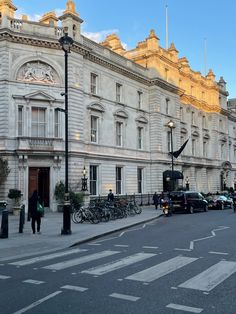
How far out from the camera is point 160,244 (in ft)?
42.5

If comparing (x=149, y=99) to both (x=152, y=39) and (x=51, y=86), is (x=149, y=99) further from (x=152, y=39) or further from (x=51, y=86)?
(x=51, y=86)

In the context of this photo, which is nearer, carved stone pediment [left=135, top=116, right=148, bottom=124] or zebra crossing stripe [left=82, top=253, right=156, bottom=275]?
zebra crossing stripe [left=82, top=253, right=156, bottom=275]

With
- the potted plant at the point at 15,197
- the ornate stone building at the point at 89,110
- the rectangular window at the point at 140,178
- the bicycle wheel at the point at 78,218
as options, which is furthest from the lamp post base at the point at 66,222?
the rectangular window at the point at 140,178

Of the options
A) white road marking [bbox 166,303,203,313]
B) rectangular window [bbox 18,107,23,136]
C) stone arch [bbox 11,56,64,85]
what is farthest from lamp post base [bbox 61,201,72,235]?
stone arch [bbox 11,56,64,85]

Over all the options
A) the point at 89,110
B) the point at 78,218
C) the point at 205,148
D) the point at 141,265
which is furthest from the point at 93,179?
the point at 205,148

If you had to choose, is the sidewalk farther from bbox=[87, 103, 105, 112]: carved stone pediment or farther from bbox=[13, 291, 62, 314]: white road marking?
bbox=[87, 103, 105, 112]: carved stone pediment

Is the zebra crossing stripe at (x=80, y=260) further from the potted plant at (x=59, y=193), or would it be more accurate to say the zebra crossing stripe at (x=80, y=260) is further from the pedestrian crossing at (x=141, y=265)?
the potted plant at (x=59, y=193)

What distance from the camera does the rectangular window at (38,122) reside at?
2984 centimetres

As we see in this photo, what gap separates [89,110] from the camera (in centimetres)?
3347

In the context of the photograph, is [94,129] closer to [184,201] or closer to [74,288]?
[184,201]

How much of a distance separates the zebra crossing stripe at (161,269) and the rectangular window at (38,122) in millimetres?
21659

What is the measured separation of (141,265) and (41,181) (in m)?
21.5

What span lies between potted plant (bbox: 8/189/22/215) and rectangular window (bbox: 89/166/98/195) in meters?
7.77

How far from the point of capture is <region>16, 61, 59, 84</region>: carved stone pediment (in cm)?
2947
